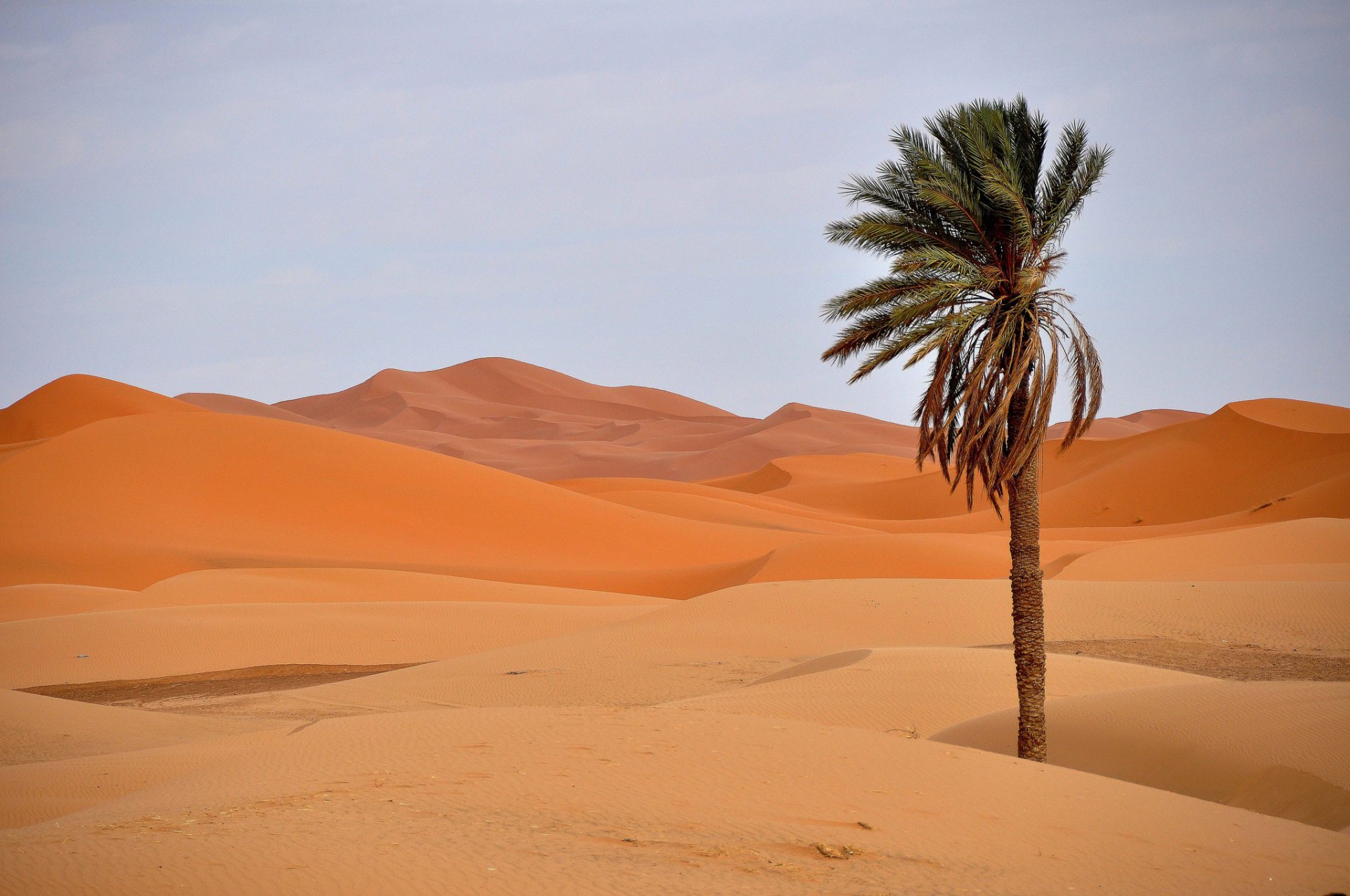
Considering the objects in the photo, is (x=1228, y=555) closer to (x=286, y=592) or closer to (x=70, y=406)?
(x=286, y=592)

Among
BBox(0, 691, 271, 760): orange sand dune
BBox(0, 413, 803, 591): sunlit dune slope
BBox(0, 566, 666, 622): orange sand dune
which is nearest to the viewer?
BBox(0, 691, 271, 760): orange sand dune

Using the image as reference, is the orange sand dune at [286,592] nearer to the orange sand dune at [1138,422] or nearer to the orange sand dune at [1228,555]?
the orange sand dune at [1228,555]

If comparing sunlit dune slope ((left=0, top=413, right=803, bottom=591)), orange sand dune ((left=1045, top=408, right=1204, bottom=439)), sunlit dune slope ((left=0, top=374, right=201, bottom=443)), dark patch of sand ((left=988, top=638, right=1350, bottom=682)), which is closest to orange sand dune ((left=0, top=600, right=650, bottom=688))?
sunlit dune slope ((left=0, top=413, right=803, bottom=591))

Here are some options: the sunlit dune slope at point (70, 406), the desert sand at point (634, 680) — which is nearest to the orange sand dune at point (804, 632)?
the desert sand at point (634, 680)

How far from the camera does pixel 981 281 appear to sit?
Result: 11.2m

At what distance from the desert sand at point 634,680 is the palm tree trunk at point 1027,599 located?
3.94ft

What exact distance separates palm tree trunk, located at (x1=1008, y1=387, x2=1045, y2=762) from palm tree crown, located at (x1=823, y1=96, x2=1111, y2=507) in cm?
25

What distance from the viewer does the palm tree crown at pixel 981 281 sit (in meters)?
11.0

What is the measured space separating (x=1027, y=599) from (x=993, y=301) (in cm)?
333

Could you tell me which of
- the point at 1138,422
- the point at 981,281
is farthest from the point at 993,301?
the point at 1138,422

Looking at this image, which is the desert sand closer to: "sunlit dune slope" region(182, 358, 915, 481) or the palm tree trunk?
the palm tree trunk

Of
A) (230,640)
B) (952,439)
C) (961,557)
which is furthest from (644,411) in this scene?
(952,439)

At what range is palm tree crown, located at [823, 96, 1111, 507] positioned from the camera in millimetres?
10969

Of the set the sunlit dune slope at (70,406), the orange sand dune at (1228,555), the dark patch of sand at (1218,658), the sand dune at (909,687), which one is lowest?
the dark patch of sand at (1218,658)
